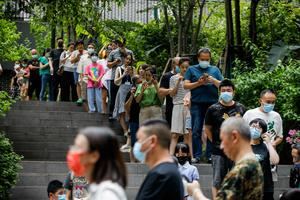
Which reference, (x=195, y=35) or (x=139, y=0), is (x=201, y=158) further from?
(x=139, y=0)

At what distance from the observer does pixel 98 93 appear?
2123 centimetres

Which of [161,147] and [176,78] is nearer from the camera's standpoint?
[161,147]

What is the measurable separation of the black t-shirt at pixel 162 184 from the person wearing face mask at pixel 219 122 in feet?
17.5

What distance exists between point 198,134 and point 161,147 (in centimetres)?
855

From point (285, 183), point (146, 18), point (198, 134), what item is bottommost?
point (285, 183)

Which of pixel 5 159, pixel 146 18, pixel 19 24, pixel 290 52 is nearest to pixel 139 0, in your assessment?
pixel 146 18

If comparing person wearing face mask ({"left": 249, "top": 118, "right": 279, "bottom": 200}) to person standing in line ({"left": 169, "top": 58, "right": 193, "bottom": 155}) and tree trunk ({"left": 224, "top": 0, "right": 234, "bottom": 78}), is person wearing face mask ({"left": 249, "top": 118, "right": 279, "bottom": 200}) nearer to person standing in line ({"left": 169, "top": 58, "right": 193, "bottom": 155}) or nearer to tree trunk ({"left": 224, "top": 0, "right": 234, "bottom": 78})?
person standing in line ({"left": 169, "top": 58, "right": 193, "bottom": 155})

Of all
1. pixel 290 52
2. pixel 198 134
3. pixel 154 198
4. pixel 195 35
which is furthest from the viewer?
pixel 195 35

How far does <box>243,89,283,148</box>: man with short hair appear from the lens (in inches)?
524

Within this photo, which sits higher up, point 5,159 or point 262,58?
point 262,58

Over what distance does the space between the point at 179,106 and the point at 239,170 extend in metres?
9.18

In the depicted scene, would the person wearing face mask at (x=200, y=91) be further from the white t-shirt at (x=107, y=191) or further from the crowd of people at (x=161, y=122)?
the white t-shirt at (x=107, y=191)

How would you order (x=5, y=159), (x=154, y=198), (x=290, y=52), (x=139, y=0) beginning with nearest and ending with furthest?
(x=154, y=198), (x=5, y=159), (x=290, y=52), (x=139, y=0)

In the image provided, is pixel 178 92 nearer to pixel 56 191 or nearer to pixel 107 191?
pixel 56 191
